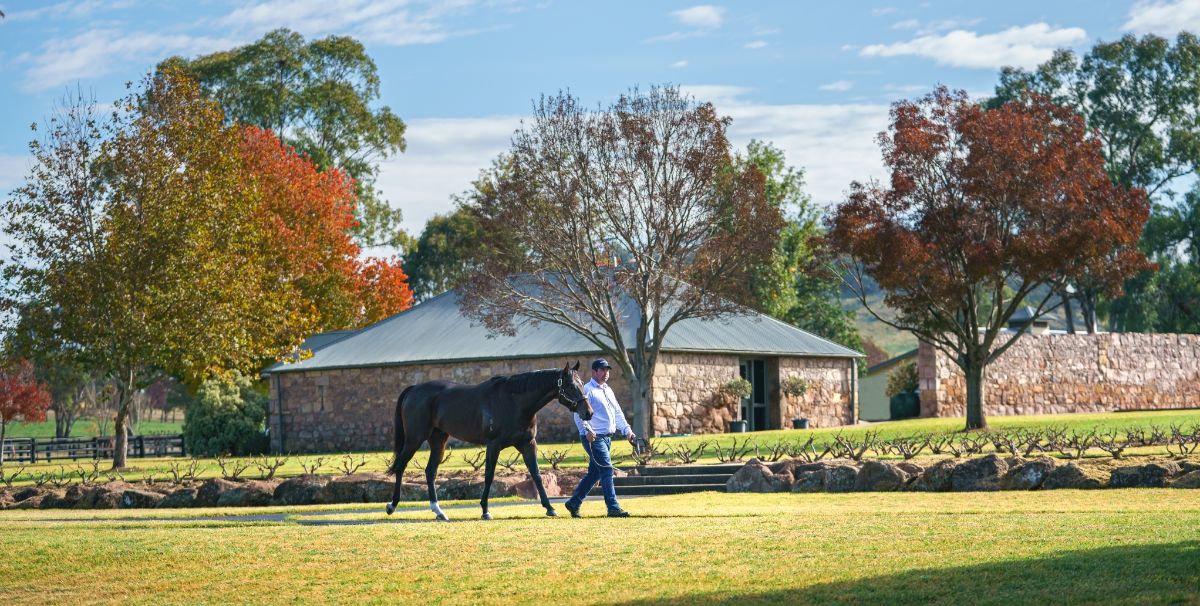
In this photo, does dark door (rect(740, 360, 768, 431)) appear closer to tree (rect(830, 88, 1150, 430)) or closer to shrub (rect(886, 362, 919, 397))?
shrub (rect(886, 362, 919, 397))

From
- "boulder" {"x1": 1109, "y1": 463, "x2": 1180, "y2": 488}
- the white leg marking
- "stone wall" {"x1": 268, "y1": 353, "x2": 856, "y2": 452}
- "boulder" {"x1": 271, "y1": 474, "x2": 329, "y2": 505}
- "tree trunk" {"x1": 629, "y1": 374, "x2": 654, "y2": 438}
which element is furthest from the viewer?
"stone wall" {"x1": 268, "y1": 353, "x2": 856, "y2": 452}

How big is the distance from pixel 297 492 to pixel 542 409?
18032 mm

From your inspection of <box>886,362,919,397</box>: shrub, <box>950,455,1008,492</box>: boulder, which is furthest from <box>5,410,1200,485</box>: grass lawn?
<box>886,362,919,397</box>: shrub

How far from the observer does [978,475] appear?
18.0m

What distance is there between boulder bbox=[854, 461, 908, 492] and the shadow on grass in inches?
312

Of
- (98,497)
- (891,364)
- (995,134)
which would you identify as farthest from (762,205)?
(891,364)

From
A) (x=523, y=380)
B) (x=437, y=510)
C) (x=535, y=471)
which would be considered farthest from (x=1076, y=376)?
(x=437, y=510)

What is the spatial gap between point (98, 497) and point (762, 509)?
34.2 feet

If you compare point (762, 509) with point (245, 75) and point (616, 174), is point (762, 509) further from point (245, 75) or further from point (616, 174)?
point (245, 75)

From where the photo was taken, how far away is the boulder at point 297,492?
67.3 ft

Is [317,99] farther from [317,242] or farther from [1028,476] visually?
[1028,476]

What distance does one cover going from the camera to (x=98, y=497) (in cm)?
2105

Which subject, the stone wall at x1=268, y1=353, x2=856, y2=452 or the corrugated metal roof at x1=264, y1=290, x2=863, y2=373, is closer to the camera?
the stone wall at x1=268, y1=353, x2=856, y2=452

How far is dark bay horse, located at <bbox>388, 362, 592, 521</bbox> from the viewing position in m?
16.3
